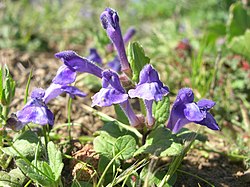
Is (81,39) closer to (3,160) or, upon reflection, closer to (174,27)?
(174,27)

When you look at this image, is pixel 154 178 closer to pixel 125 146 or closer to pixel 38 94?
pixel 125 146

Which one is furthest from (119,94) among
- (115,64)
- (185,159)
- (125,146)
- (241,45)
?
(241,45)

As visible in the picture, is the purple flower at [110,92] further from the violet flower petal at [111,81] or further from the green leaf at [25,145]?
the green leaf at [25,145]

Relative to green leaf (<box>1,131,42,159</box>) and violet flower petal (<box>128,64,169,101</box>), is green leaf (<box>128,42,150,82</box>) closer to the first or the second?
violet flower petal (<box>128,64,169,101</box>)

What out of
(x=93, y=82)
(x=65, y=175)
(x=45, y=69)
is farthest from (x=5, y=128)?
(x=45, y=69)

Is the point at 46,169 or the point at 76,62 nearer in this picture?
the point at 46,169
